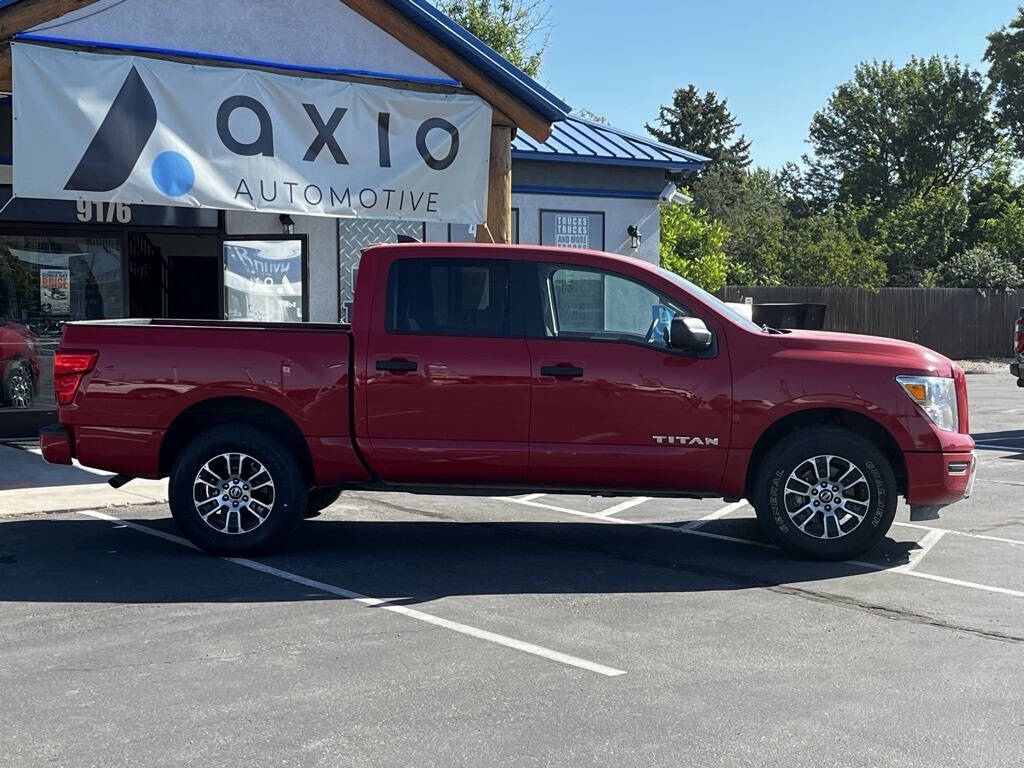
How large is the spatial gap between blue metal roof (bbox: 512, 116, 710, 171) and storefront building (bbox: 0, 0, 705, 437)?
369mm

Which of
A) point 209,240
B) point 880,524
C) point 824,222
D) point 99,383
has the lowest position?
point 880,524

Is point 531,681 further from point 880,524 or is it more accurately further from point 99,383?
point 99,383

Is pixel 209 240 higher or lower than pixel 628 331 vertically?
higher

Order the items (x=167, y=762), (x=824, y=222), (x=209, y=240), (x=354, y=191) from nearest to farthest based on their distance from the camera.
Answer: (x=167, y=762), (x=354, y=191), (x=209, y=240), (x=824, y=222)

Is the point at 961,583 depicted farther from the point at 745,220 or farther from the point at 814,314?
the point at 745,220

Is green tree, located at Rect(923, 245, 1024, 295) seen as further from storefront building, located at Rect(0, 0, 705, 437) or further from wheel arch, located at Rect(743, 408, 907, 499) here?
wheel arch, located at Rect(743, 408, 907, 499)

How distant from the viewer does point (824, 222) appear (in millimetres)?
42312

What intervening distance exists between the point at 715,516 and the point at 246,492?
3864 millimetres

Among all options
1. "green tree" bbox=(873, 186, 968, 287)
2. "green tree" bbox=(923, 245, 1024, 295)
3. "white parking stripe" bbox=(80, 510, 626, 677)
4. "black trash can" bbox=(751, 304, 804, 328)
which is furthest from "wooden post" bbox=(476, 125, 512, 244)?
"green tree" bbox=(873, 186, 968, 287)

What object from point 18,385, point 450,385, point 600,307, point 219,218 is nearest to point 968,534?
point 600,307

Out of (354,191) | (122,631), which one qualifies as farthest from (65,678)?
(354,191)

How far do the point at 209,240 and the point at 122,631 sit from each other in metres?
10.7

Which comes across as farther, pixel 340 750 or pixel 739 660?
pixel 739 660

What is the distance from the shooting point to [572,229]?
18625mm
